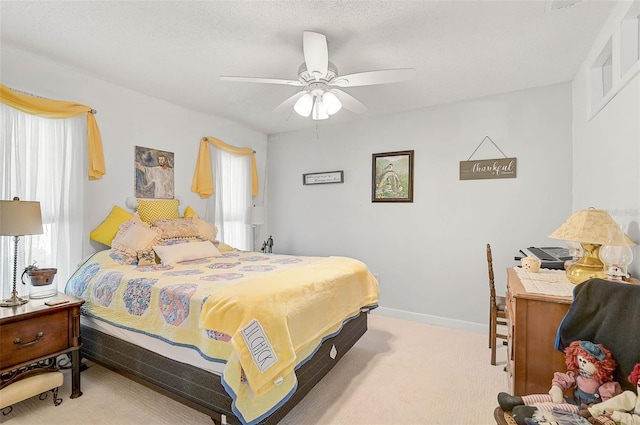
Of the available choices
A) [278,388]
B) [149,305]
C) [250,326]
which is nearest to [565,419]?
[278,388]

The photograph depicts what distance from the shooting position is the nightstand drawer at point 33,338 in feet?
6.02

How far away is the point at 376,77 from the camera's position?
2.12 metres

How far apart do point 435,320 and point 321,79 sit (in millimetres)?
3058

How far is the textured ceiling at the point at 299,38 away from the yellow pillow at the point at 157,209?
1.21 m

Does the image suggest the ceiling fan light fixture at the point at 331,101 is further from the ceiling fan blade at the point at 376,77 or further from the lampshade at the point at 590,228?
the lampshade at the point at 590,228

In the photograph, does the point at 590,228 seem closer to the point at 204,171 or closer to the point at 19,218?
the point at 19,218

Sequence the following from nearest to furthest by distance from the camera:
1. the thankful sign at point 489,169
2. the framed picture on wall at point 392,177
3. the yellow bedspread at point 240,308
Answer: the yellow bedspread at point 240,308 → the thankful sign at point 489,169 → the framed picture on wall at point 392,177

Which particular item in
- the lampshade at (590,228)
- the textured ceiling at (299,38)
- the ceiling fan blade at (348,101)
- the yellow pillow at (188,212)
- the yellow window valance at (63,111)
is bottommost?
the lampshade at (590,228)

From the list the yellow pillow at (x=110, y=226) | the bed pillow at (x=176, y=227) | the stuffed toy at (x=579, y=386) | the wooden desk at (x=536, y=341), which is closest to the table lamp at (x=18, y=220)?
the yellow pillow at (x=110, y=226)

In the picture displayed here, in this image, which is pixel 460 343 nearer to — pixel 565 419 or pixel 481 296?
pixel 481 296

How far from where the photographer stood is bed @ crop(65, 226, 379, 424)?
158cm

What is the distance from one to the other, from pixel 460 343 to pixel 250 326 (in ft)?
8.23

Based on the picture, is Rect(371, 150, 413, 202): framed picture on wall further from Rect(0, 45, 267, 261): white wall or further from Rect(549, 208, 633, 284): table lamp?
Rect(0, 45, 267, 261): white wall

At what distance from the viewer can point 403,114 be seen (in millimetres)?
3846
